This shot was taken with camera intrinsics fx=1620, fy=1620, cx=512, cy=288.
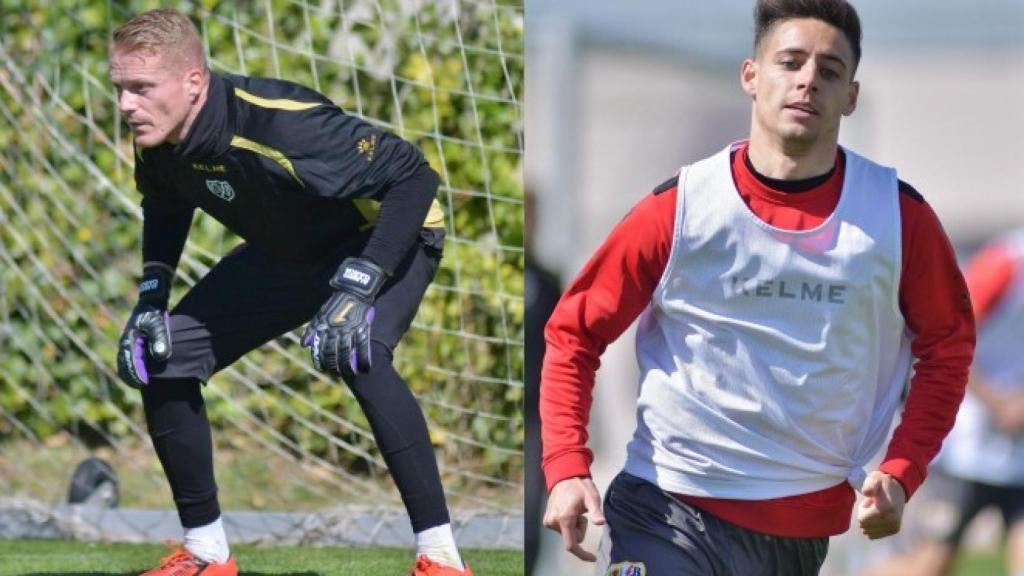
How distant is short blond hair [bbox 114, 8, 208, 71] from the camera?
3.71 m

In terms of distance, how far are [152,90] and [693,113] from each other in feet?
13.2

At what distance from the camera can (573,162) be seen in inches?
212

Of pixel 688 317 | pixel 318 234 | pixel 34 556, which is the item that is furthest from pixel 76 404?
pixel 688 317

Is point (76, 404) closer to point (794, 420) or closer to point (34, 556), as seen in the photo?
point (34, 556)

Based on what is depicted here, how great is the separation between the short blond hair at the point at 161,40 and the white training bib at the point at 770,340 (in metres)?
1.38

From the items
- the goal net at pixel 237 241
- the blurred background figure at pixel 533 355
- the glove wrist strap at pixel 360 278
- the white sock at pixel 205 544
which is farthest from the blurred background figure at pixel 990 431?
the white sock at pixel 205 544

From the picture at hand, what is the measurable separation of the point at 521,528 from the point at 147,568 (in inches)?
46.8

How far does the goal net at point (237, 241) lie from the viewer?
5492mm

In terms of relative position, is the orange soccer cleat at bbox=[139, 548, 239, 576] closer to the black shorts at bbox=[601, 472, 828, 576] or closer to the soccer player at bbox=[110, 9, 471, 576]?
the soccer player at bbox=[110, 9, 471, 576]

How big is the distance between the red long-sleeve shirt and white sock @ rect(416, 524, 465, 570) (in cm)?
107

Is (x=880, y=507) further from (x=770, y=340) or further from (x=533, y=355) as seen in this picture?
(x=533, y=355)

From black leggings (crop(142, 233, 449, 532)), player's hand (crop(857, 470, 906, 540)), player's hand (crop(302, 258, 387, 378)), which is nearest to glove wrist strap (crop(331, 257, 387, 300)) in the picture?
player's hand (crop(302, 258, 387, 378))

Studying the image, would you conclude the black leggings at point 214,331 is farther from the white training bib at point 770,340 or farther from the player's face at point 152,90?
the white training bib at point 770,340

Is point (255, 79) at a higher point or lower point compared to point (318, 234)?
higher
